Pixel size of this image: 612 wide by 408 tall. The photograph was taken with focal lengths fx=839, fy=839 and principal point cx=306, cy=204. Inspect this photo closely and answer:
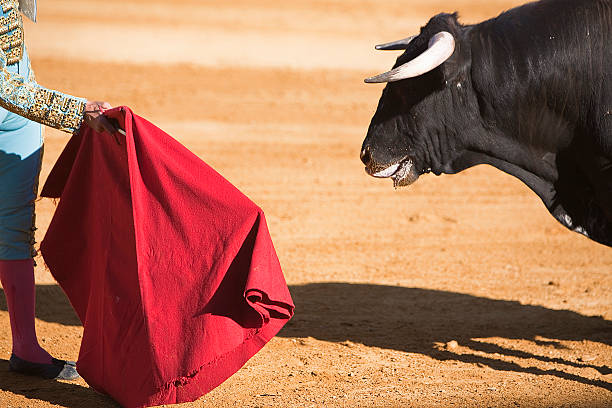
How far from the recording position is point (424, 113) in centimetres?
441

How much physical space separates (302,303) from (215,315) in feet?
7.05

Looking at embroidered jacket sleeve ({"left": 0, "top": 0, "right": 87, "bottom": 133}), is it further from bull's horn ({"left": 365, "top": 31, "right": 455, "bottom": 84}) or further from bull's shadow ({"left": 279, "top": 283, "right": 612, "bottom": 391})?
bull's shadow ({"left": 279, "top": 283, "right": 612, "bottom": 391})

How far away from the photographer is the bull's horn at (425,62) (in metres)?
4.11

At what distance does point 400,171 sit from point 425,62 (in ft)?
2.27

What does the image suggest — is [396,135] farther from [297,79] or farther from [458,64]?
[297,79]

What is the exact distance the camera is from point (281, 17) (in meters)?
18.0

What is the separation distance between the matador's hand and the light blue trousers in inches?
21.3

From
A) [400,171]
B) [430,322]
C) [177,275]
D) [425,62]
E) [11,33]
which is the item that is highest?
[11,33]

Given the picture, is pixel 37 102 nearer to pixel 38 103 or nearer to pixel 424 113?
pixel 38 103

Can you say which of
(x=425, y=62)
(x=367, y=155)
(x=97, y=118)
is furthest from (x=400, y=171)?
(x=97, y=118)

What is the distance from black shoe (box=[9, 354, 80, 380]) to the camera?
442 centimetres

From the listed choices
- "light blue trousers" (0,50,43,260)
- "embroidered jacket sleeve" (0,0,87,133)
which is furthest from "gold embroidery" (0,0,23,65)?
"light blue trousers" (0,50,43,260)

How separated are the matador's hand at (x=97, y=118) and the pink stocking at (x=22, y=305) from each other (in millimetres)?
938

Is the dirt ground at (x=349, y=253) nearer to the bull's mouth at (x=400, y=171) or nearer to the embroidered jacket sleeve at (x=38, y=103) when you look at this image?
the bull's mouth at (x=400, y=171)
